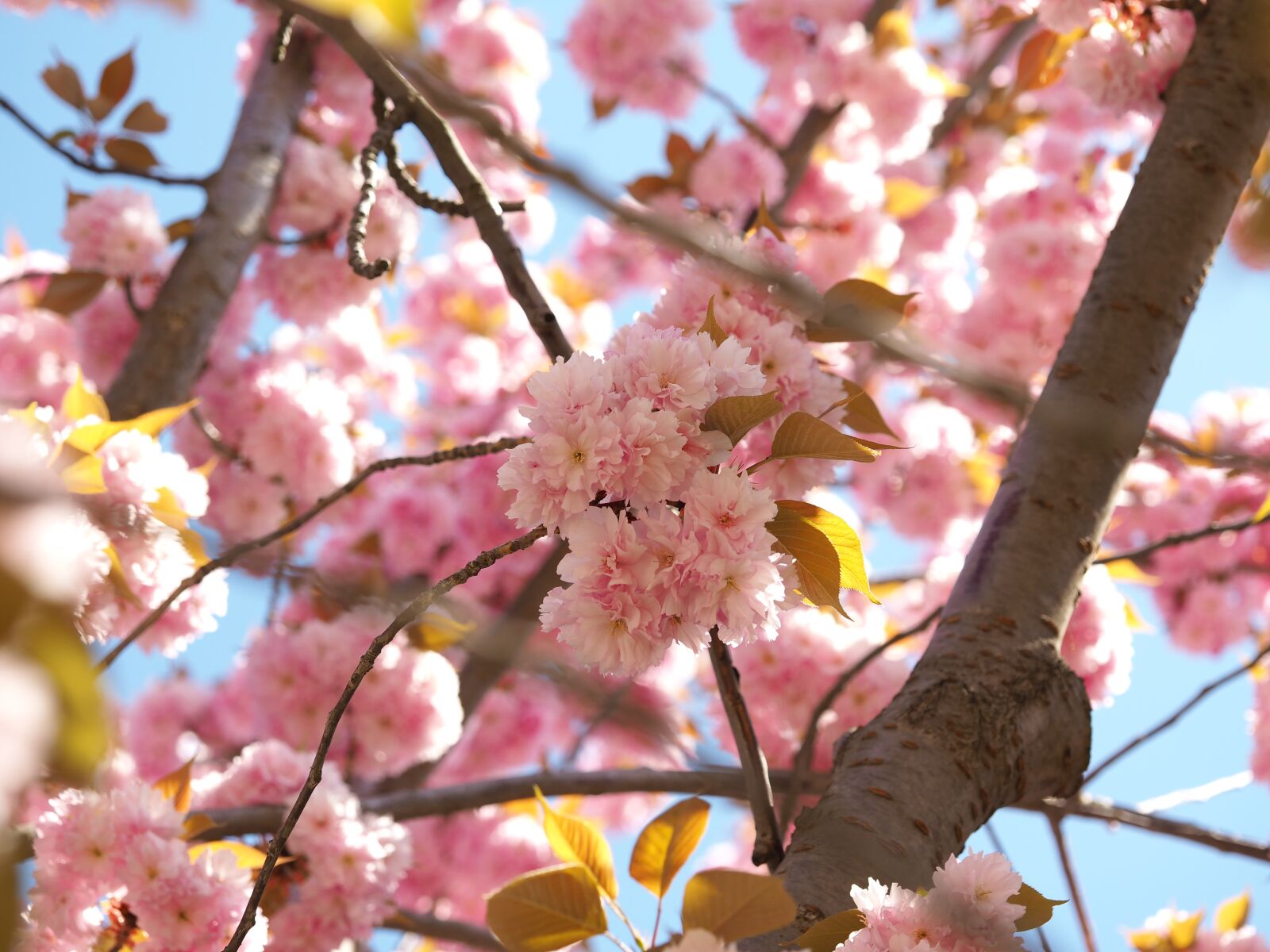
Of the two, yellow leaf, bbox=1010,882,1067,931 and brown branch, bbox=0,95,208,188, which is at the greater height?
brown branch, bbox=0,95,208,188

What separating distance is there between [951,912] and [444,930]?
135 cm

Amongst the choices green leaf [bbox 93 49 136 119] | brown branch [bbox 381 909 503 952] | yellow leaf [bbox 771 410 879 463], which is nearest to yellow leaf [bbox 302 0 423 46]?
yellow leaf [bbox 771 410 879 463]

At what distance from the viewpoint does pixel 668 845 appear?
2.53 ft


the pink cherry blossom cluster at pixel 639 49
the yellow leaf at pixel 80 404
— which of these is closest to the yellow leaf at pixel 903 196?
the pink cherry blossom cluster at pixel 639 49

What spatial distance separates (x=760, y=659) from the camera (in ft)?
6.10

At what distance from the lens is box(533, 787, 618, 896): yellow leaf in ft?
2.51

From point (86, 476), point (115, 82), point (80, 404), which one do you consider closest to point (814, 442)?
point (86, 476)

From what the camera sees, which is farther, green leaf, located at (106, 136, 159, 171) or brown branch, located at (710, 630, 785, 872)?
green leaf, located at (106, 136, 159, 171)

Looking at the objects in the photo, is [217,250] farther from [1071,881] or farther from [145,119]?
[1071,881]

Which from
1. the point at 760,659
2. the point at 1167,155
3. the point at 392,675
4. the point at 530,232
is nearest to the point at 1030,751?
the point at 1167,155

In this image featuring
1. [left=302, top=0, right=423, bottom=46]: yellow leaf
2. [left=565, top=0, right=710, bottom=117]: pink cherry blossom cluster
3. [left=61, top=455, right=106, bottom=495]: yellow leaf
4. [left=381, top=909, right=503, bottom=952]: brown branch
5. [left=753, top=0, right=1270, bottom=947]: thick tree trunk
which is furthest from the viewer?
[left=565, top=0, right=710, bottom=117]: pink cherry blossom cluster

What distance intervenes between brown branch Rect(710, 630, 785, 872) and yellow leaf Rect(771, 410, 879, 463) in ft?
0.49

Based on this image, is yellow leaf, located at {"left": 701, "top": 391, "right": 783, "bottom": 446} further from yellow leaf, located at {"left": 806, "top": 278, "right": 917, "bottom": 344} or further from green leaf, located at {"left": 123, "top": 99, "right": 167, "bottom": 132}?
green leaf, located at {"left": 123, "top": 99, "right": 167, "bottom": 132}

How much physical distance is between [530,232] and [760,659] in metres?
2.84
